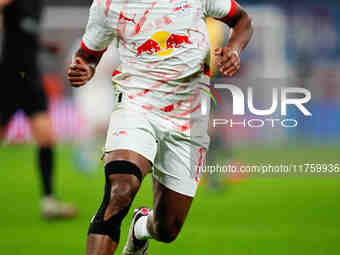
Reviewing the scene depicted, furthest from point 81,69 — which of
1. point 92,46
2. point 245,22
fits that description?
point 245,22

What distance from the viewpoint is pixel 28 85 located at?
247 inches

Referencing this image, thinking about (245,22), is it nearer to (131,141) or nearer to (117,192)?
(131,141)

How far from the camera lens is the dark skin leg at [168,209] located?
12.4 feet

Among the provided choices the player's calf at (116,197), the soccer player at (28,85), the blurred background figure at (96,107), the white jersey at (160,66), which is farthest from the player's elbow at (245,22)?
the blurred background figure at (96,107)

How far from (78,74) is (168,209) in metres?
0.93

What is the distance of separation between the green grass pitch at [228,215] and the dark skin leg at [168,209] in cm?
111

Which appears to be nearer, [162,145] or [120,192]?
[120,192]

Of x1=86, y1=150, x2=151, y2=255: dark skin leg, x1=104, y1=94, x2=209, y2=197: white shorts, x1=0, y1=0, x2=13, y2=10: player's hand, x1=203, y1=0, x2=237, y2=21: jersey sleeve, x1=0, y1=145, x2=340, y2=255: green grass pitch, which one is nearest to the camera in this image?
x1=86, y1=150, x2=151, y2=255: dark skin leg

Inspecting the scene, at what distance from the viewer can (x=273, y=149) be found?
9281 millimetres

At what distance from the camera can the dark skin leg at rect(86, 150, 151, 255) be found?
2.96m

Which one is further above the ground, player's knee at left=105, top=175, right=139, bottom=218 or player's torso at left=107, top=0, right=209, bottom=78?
player's torso at left=107, top=0, right=209, bottom=78

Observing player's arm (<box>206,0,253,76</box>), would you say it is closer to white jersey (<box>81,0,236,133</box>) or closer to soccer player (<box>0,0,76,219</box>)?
white jersey (<box>81,0,236,133</box>)

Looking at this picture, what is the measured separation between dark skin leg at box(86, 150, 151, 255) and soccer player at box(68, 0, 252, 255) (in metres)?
0.01

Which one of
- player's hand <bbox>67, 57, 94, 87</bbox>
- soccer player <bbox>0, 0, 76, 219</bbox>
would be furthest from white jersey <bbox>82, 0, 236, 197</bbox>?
soccer player <bbox>0, 0, 76, 219</bbox>
